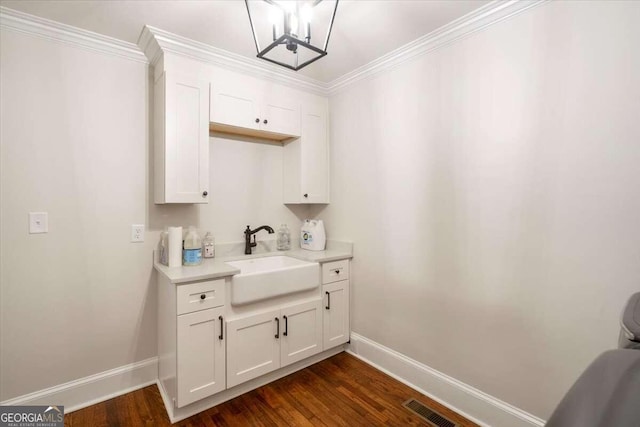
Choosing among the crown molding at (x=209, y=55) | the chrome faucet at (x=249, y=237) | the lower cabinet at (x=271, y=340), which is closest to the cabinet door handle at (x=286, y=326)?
the lower cabinet at (x=271, y=340)

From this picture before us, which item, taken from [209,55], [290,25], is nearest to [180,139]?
[209,55]

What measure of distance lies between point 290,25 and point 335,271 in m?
1.82

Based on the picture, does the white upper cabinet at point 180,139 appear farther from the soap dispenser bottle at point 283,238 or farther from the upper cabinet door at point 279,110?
the soap dispenser bottle at point 283,238

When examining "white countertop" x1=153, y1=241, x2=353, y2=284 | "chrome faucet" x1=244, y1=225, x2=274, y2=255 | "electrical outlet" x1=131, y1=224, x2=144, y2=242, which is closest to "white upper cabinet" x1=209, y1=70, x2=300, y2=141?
"chrome faucet" x1=244, y1=225, x2=274, y2=255

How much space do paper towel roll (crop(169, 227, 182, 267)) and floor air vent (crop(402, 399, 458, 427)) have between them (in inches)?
69.0

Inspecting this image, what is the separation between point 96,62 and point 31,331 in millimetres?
1716

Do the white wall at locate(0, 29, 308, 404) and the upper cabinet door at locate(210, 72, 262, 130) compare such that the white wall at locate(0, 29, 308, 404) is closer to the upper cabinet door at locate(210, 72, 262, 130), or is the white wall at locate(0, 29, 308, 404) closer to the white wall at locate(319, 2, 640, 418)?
the upper cabinet door at locate(210, 72, 262, 130)

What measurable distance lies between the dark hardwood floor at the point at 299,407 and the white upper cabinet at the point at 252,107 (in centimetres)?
191

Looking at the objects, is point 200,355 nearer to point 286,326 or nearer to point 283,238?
point 286,326

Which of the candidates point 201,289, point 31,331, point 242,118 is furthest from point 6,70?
point 201,289

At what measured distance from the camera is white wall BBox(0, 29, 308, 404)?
5.77 feet

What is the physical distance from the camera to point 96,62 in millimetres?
1977

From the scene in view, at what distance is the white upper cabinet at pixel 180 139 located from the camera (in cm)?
198

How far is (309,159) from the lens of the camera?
2691 mm
